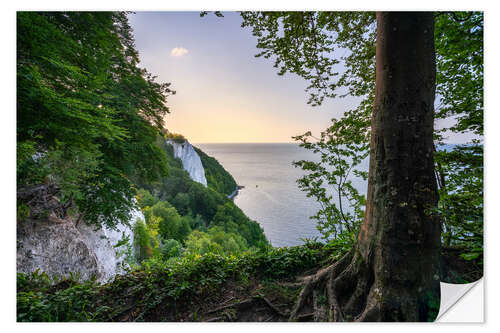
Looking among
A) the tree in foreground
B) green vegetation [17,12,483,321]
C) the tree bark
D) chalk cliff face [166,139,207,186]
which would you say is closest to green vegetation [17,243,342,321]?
green vegetation [17,12,483,321]

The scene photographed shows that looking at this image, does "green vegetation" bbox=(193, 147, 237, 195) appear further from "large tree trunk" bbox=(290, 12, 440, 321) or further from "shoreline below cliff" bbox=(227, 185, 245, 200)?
"large tree trunk" bbox=(290, 12, 440, 321)

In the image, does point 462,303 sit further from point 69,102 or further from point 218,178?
point 218,178

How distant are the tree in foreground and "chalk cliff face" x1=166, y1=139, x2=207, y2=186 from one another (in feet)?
82.8

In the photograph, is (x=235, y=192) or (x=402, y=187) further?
(x=235, y=192)

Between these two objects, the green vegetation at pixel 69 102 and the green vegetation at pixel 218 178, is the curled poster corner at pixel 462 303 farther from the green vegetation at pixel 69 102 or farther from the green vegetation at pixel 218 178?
the green vegetation at pixel 218 178

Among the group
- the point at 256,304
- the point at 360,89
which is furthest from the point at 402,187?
the point at 360,89

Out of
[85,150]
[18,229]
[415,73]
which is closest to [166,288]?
[85,150]

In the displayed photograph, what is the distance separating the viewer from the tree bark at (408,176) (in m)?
1.39

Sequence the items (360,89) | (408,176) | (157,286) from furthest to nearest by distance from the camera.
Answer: (360,89) → (157,286) → (408,176)

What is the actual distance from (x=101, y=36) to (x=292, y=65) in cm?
234

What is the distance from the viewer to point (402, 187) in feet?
4.65

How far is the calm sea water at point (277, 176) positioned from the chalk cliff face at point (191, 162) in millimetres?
13698

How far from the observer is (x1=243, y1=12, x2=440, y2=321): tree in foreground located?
4.57 feet

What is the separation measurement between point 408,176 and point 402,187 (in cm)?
9
